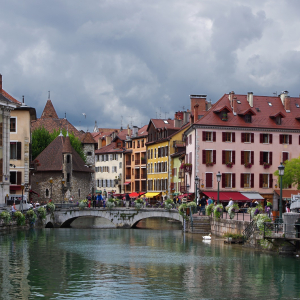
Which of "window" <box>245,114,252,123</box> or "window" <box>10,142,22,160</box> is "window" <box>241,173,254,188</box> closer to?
"window" <box>245,114,252,123</box>

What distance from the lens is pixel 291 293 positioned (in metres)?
24.5

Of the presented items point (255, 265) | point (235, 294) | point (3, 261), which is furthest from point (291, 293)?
point (3, 261)

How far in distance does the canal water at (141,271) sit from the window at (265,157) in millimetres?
27834

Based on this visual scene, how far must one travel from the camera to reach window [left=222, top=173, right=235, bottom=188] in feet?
233

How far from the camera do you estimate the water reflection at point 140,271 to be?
24188 mm

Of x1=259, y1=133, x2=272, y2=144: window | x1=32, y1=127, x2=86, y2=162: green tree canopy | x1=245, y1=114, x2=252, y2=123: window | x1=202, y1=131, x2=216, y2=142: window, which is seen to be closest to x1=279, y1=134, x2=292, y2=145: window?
x1=259, y1=133, x2=272, y2=144: window

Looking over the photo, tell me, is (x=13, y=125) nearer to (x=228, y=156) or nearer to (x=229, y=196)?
(x=228, y=156)

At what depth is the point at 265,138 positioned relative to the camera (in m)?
73.1

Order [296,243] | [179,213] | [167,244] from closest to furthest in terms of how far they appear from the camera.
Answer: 1. [296,243]
2. [167,244]
3. [179,213]

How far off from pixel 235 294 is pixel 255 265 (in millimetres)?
8440

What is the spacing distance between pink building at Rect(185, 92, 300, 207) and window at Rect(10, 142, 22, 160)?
60.8ft

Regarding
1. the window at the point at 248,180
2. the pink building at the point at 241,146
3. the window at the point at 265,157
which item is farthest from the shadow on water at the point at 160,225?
the window at the point at 265,157

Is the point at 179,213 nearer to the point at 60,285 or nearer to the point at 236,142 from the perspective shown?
the point at 236,142

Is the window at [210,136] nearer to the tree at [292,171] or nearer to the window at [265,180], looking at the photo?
the window at [265,180]
